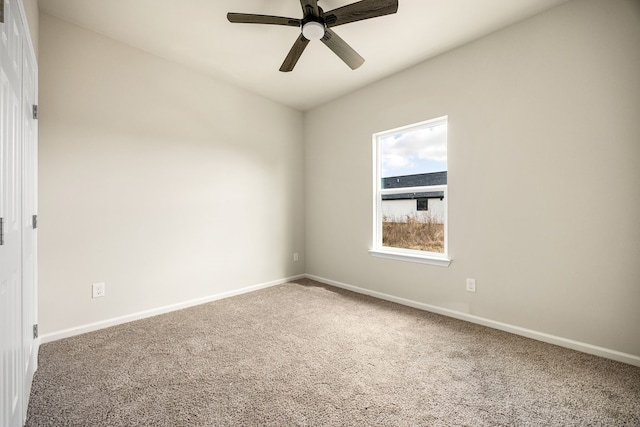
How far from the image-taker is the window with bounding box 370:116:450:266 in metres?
2.93

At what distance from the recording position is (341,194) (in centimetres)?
381

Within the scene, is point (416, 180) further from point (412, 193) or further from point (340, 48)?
point (340, 48)

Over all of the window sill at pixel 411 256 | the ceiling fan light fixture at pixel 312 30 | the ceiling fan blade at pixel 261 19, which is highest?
the ceiling fan blade at pixel 261 19

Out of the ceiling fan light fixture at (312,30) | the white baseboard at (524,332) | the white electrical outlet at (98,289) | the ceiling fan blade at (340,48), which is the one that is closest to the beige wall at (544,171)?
the white baseboard at (524,332)

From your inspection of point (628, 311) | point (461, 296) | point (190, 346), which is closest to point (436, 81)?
point (461, 296)

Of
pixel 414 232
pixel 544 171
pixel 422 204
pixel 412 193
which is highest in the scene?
pixel 544 171

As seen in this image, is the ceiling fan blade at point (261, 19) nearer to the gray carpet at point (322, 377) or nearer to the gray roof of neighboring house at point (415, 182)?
the gray roof of neighboring house at point (415, 182)

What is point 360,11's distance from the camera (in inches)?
73.2

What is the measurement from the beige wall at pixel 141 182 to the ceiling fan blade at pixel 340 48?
1685mm

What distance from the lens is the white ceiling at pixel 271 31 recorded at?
2.16 meters

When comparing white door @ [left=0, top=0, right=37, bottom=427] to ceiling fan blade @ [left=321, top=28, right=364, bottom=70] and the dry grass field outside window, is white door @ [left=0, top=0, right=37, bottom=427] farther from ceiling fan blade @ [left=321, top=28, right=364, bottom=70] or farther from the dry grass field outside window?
the dry grass field outside window

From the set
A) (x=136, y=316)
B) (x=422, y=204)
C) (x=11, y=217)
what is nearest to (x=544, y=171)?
(x=422, y=204)

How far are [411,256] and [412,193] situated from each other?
0.69 metres

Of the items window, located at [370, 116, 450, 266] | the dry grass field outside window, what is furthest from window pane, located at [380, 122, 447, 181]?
the dry grass field outside window
